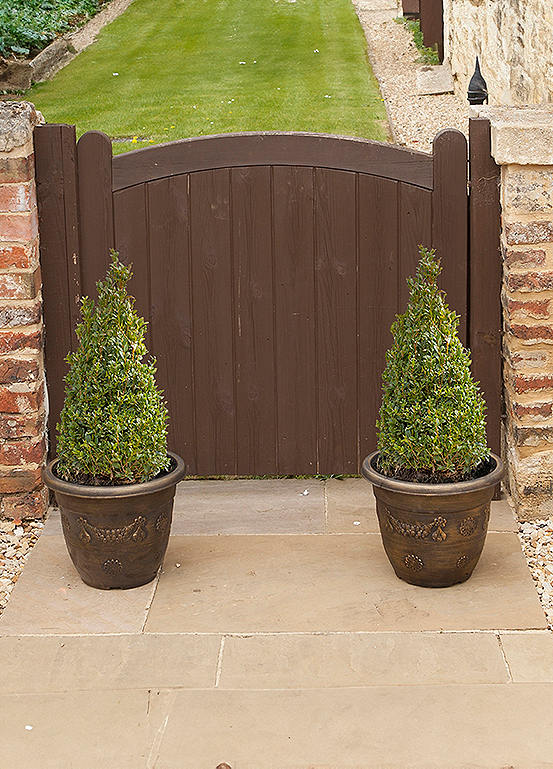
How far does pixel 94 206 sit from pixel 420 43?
42.3 feet

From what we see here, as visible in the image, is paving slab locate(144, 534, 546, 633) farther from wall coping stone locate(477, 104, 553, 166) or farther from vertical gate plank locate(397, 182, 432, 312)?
wall coping stone locate(477, 104, 553, 166)

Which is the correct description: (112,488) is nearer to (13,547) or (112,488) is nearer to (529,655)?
(13,547)

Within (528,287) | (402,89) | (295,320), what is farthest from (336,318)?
(402,89)

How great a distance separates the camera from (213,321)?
5129 millimetres

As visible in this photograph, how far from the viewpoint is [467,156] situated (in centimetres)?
495

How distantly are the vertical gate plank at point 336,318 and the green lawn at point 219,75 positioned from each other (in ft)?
19.4

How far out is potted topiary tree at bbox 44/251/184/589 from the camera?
4.16 meters

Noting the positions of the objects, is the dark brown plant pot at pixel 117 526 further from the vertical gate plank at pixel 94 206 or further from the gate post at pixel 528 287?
the gate post at pixel 528 287

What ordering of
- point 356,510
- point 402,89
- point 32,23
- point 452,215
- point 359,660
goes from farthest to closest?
point 32,23
point 402,89
point 356,510
point 452,215
point 359,660

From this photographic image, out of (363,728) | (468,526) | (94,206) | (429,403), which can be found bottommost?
(363,728)

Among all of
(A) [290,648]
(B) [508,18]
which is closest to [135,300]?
(A) [290,648]

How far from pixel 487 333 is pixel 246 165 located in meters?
1.43

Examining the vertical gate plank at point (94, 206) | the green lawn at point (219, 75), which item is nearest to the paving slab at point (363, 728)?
the vertical gate plank at point (94, 206)

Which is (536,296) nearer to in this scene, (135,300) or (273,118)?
(135,300)
